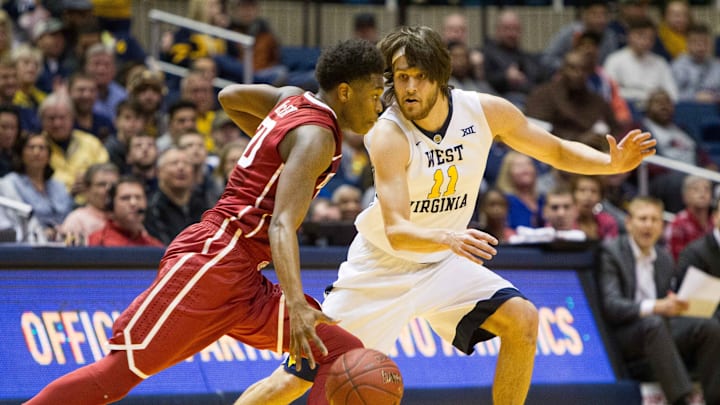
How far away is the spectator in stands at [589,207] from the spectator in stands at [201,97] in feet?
11.1

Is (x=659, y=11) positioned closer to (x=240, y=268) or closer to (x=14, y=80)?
(x=14, y=80)

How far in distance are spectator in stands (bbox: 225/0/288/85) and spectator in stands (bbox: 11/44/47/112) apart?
2.12 meters

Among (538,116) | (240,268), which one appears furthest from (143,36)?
(240,268)

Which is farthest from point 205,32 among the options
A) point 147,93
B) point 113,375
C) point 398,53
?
point 113,375

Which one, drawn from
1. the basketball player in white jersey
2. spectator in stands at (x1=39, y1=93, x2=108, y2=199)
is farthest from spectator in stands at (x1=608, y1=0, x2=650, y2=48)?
the basketball player in white jersey

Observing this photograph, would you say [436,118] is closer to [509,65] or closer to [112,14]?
[112,14]

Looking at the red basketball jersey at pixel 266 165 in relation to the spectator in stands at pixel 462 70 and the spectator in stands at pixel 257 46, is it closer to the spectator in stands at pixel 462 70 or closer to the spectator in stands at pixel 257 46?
the spectator in stands at pixel 462 70

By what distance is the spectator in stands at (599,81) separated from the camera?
40.0 feet

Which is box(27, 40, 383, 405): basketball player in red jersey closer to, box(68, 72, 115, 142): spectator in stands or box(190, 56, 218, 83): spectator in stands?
box(68, 72, 115, 142): spectator in stands

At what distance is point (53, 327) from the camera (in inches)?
257

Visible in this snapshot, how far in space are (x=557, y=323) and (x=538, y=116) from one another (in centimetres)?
410

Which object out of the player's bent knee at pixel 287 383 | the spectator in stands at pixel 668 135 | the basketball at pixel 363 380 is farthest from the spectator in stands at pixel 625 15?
the basketball at pixel 363 380

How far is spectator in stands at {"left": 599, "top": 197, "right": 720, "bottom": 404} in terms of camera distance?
7.56m

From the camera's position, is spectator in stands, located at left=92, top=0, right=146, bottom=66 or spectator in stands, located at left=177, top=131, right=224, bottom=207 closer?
spectator in stands, located at left=177, top=131, right=224, bottom=207
